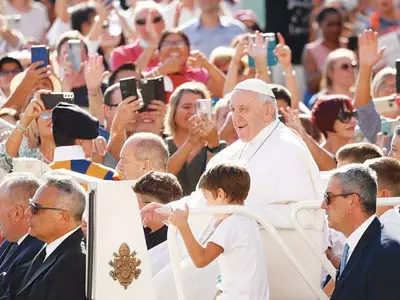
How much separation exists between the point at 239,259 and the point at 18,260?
145 centimetres

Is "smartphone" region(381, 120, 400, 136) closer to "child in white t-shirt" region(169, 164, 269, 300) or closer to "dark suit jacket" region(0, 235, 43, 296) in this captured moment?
"child in white t-shirt" region(169, 164, 269, 300)

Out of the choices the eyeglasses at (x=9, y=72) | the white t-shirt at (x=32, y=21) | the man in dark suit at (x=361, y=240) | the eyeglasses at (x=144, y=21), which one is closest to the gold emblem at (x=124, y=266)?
the man in dark suit at (x=361, y=240)

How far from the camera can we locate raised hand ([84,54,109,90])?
1194cm

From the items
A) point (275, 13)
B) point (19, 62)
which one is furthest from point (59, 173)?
point (275, 13)

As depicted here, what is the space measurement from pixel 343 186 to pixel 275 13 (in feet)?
35.5

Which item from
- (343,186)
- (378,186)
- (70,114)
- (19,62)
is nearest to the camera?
(343,186)

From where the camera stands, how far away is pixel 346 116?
37.9 ft

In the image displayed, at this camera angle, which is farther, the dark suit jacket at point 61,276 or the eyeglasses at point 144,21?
the eyeglasses at point 144,21

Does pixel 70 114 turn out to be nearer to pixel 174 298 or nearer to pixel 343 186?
pixel 174 298

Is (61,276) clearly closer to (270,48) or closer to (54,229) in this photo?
(54,229)

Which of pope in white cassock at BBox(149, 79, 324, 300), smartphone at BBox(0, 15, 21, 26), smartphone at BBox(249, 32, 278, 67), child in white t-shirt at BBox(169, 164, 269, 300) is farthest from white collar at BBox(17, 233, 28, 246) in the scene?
smartphone at BBox(0, 15, 21, 26)

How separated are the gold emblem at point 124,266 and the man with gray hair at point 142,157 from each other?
1.73 metres

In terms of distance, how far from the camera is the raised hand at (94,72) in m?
11.9

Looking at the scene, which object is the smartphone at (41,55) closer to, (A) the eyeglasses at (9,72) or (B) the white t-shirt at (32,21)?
(A) the eyeglasses at (9,72)
